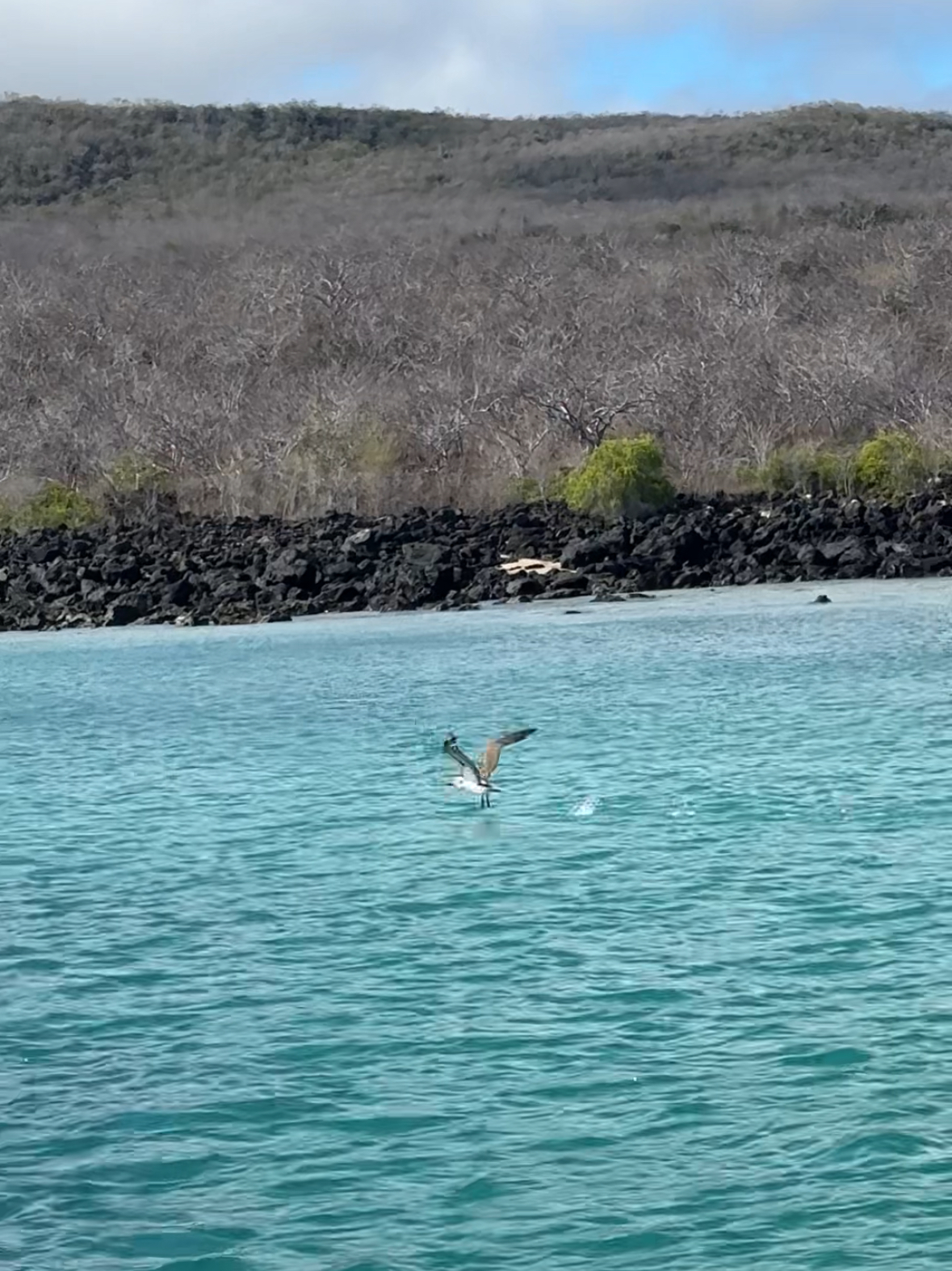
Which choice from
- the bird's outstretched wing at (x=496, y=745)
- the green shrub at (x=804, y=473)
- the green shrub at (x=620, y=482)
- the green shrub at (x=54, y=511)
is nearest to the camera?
the bird's outstretched wing at (x=496, y=745)

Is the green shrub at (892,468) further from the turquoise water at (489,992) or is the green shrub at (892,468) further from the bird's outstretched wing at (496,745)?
the bird's outstretched wing at (496,745)

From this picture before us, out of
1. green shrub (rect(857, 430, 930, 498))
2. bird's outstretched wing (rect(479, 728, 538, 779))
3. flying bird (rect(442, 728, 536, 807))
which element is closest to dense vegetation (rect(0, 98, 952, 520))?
green shrub (rect(857, 430, 930, 498))

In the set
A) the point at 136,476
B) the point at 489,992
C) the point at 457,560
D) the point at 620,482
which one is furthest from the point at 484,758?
the point at 136,476

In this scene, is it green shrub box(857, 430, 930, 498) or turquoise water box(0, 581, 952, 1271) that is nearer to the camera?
turquoise water box(0, 581, 952, 1271)

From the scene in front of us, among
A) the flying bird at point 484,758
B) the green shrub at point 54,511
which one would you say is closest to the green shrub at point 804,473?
the green shrub at point 54,511

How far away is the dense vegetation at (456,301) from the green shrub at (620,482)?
15cm

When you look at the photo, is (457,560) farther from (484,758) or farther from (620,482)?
(484,758)

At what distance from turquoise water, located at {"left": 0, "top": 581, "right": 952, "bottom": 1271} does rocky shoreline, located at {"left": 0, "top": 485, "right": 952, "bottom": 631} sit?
13.0 meters

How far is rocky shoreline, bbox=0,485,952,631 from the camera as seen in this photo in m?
34.6

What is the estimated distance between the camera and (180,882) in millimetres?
14078

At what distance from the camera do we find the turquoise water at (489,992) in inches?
321

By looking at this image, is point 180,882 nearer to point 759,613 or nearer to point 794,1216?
point 794,1216

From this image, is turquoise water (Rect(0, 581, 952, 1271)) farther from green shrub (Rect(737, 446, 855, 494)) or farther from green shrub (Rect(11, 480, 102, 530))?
green shrub (Rect(11, 480, 102, 530))

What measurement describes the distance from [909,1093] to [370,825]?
23.6 ft
